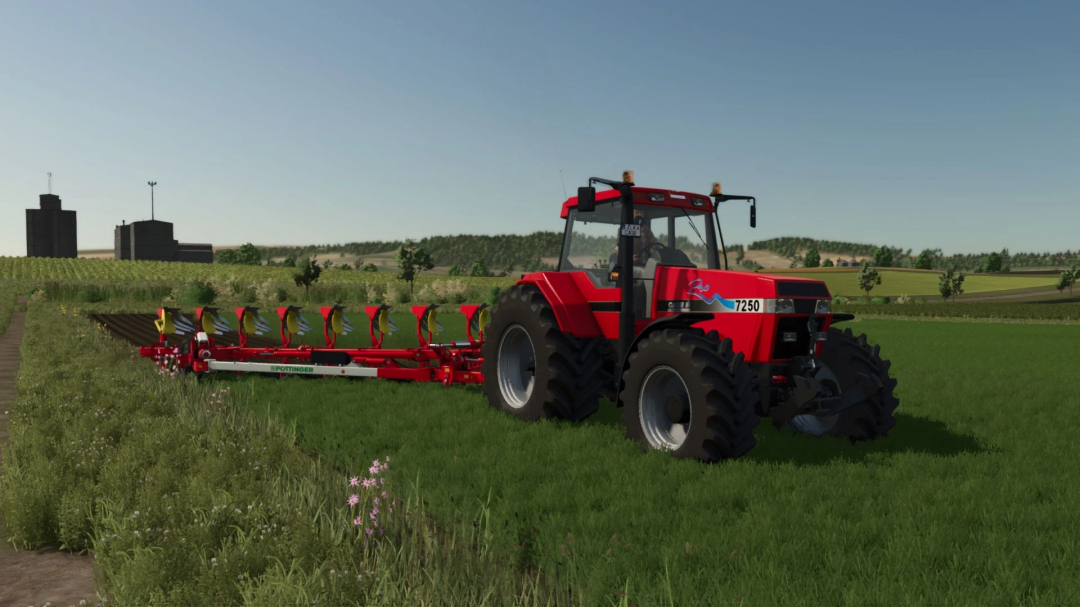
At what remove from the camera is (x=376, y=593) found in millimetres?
3348

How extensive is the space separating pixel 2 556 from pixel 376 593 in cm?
308

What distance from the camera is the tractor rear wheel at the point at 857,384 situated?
7.47 meters

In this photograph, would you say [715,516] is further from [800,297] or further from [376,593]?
[800,297]

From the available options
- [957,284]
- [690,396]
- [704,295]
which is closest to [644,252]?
[704,295]

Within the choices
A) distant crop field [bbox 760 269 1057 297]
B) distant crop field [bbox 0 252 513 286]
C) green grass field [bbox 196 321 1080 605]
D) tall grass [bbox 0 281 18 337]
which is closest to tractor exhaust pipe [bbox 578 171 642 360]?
green grass field [bbox 196 321 1080 605]

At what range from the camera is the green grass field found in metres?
3.92

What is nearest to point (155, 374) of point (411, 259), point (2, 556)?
point (2, 556)

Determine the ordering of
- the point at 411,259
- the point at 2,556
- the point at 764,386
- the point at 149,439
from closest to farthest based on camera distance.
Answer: the point at 2,556
the point at 149,439
the point at 764,386
the point at 411,259

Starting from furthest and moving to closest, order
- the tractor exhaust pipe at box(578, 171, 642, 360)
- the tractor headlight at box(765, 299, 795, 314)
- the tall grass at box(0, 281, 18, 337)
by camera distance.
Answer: the tall grass at box(0, 281, 18, 337) → the tractor exhaust pipe at box(578, 171, 642, 360) → the tractor headlight at box(765, 299, 795, 314)

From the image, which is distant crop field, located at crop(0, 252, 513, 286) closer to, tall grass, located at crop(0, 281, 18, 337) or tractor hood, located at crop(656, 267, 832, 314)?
tall grass, located at crop(0, 281, 18, 337)

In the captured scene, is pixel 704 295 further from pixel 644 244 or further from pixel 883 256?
pixel 883 256

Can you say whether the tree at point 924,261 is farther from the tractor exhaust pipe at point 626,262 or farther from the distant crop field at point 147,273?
the tractor exhaust pipe at point 626,262

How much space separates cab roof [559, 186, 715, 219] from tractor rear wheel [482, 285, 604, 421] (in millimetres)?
1494

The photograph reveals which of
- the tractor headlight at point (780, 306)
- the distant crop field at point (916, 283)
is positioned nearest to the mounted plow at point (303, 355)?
the tractor headlight at point (780, 306)
